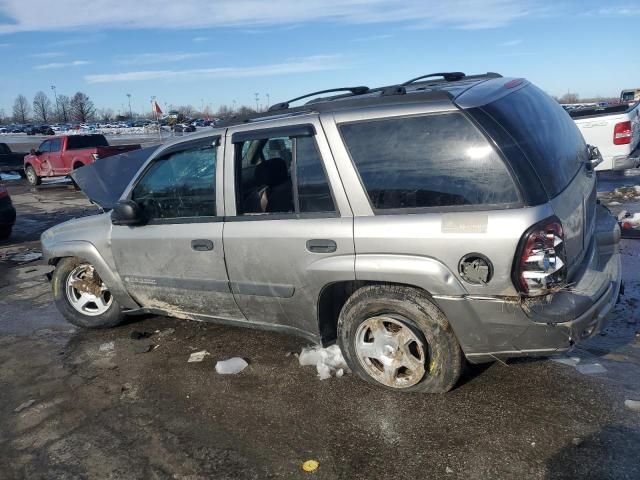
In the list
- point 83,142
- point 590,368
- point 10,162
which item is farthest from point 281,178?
point 10,162

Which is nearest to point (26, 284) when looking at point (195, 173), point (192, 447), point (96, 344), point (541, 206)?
point (96, 344)

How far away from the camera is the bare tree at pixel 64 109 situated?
126625 mm

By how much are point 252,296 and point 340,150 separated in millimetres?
1283

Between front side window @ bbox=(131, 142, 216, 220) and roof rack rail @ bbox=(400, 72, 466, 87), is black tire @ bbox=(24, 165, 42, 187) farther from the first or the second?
roof rack rail @ bbox=(400, 72, 466, 87)

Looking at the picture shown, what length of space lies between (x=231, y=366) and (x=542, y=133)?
2788 millimetres

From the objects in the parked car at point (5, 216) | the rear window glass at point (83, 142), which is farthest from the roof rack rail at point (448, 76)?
the rear window glass at point (83, 142)

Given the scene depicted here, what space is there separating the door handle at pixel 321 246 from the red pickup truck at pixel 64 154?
1620cm

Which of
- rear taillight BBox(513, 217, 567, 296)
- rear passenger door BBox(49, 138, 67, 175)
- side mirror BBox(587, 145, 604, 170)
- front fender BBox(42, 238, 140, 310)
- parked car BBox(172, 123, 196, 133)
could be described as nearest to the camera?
rear taillight BBox(513, 217, 567, 296)

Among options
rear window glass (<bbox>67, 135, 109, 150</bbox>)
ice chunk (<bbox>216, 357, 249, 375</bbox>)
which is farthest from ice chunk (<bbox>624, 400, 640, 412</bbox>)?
rear window glass (<bbox>67, 135, 109, 150</bbox>)

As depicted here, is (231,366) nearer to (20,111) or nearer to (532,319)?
(532,319)

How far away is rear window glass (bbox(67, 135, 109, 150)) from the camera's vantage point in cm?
1889

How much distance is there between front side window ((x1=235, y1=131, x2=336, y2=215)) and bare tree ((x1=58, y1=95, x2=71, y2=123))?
5516 inches

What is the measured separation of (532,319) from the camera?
9.43 feet

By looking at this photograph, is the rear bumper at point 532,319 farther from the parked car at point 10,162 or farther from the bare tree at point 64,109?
the bare tree at point 64,109
